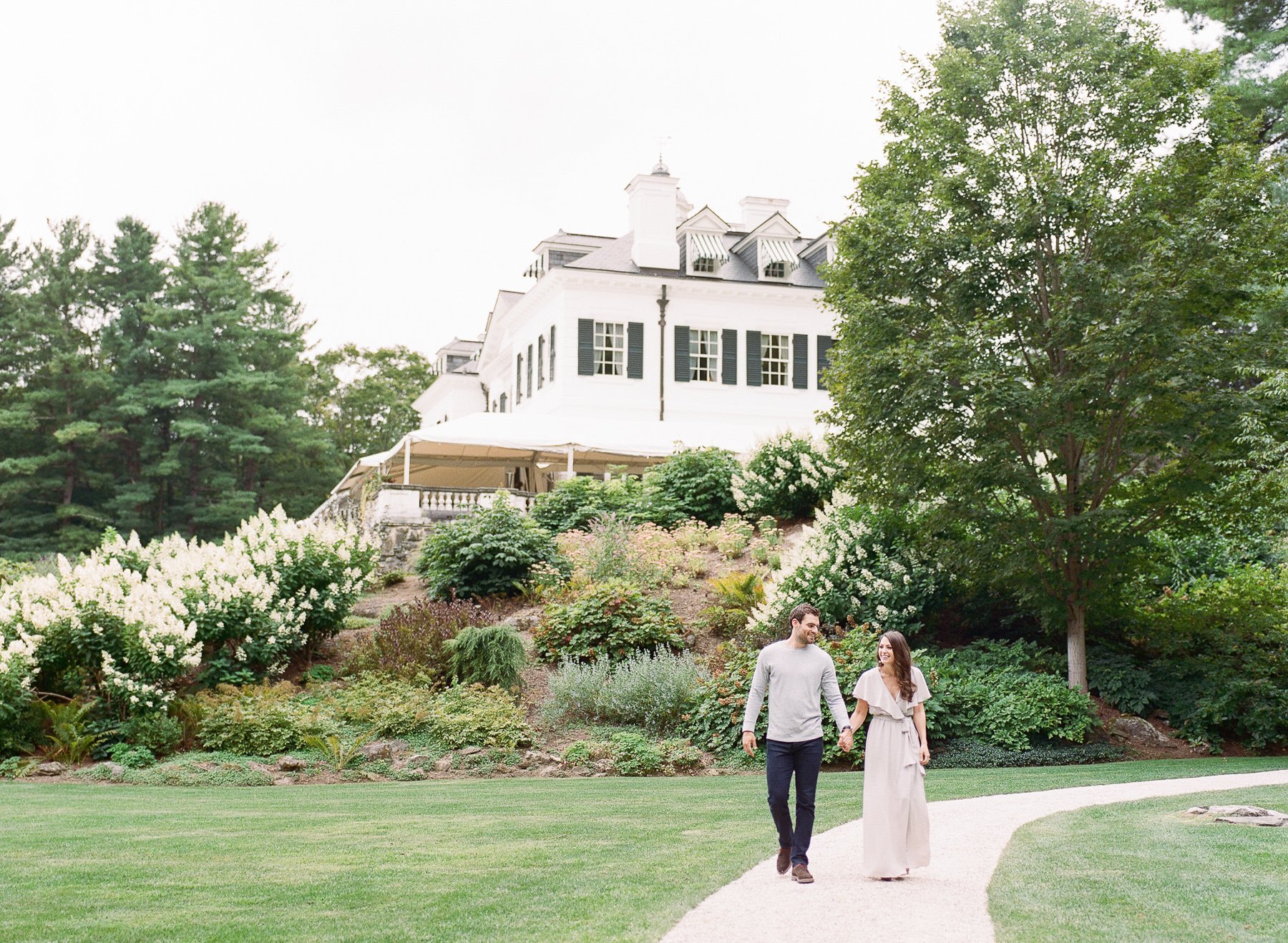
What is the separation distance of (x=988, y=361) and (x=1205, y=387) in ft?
8.27

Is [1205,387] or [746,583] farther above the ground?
[1205,387]

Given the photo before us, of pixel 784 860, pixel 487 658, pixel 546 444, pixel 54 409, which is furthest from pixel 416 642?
pixel 54 409

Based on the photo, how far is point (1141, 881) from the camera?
6.91 meters

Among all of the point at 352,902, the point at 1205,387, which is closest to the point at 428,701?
the point at 352,902

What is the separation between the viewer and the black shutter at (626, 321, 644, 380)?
34906mm

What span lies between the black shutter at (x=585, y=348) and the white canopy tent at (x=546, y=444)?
4.81 ft

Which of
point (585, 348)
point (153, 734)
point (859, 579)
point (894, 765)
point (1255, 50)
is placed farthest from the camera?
point (585, 348)

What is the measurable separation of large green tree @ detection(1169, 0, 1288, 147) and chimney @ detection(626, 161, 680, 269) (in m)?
15.4

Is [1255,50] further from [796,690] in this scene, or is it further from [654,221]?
[796,690]

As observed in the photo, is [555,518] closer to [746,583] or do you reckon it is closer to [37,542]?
[746,583]

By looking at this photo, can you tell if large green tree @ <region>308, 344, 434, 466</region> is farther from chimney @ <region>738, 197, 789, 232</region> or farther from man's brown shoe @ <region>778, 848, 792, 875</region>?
man's brown shoe @ <region>778, 848, 792, 875</region>

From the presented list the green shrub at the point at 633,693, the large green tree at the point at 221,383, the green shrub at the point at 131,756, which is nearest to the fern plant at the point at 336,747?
the green shrub at the point at 131,756

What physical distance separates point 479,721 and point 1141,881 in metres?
8.90

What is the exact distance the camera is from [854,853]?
8008 mm
